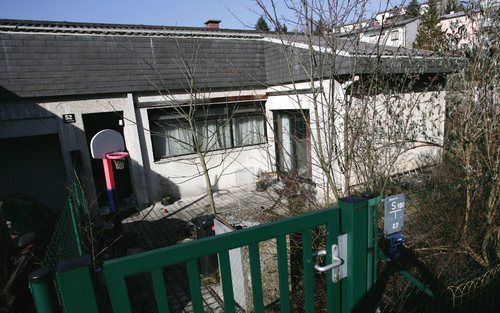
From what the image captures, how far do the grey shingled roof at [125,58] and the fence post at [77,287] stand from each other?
19.2 feet

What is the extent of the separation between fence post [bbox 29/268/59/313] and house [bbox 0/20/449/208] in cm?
536

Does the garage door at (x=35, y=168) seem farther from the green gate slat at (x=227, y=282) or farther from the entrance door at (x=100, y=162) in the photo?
the green gate slat at (x=227, y=282)

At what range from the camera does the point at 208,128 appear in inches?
402

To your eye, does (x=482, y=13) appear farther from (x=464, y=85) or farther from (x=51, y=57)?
(x=51, y=57)

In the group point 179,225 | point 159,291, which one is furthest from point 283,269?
point 179,225

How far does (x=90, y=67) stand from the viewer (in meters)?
8.23

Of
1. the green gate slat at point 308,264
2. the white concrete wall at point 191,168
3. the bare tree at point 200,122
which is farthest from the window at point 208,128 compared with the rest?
the green gate slat at point 308,264

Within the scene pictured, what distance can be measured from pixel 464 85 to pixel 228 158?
25.2 ft

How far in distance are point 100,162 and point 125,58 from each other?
325cm

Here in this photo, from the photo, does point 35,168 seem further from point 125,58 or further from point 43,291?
point 43,291

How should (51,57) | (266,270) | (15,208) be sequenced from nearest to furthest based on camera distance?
(266,270), (15,208), (51,57)

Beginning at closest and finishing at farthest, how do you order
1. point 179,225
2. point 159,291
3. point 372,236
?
point 159,291 < point 372,236 < point 179,225

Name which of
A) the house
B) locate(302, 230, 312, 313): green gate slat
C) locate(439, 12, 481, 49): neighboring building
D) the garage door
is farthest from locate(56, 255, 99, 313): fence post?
the garage door

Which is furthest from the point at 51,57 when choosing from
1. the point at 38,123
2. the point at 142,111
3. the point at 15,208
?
the point at 15,208
